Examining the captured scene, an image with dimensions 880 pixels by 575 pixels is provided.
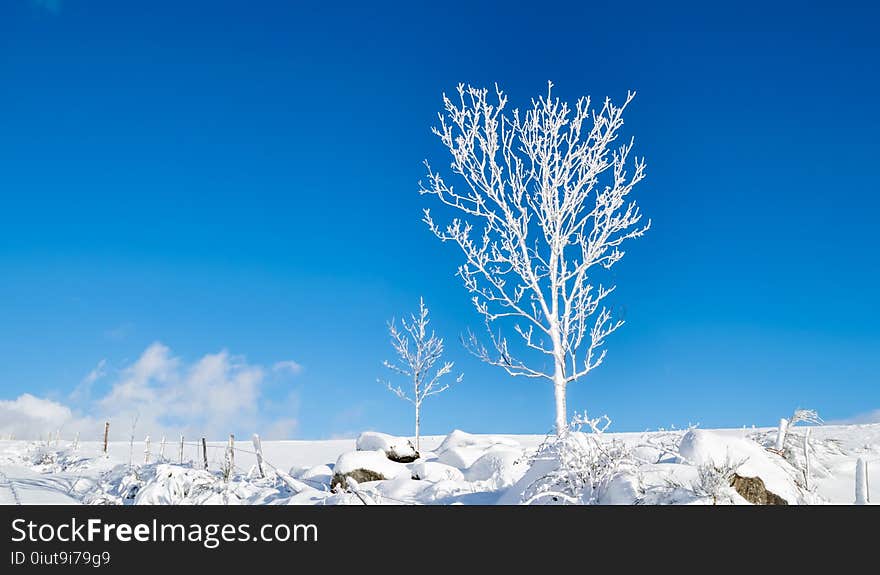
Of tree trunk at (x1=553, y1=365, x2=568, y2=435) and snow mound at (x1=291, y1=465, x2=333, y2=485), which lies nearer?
tree trunk at (x1=553, y1=365, x2=568, y2=435)

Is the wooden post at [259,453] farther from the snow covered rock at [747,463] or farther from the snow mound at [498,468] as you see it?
the snow covered rock at [747,463]

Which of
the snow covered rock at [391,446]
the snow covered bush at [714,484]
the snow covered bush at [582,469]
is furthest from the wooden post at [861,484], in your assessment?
the snow covered rock at [391,446]

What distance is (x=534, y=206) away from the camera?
1530cm

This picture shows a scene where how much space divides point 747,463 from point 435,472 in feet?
18.9

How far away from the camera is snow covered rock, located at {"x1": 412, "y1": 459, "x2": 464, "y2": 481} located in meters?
12.2

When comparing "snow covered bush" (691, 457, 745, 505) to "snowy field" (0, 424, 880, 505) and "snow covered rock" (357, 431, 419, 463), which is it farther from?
"snow covered rock" (357, 431, 419, 463)

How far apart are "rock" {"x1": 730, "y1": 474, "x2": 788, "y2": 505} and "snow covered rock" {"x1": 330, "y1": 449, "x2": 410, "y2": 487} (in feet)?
20.0

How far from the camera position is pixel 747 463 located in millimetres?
8234

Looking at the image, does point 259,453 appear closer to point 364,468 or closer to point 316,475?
point 316,475

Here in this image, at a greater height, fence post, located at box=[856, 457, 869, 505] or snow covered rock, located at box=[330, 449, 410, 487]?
snow covered rock, located at box=[330, 449, 410, 487]

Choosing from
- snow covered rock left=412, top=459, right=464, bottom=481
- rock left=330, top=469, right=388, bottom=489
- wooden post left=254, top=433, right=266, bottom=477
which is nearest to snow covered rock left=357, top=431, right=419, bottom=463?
rock left=330, top=469, right=388, bottom=489

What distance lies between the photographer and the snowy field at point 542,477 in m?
7.86
